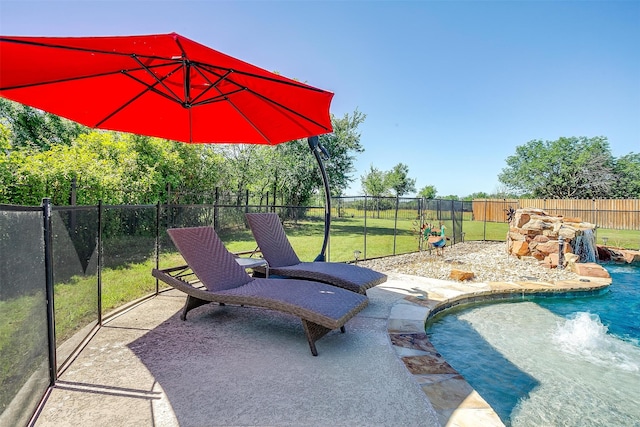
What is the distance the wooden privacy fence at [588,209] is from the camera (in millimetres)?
18892

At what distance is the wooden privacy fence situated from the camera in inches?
744

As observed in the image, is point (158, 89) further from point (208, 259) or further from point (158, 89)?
point (208, 259)

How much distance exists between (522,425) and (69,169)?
750 centimetres

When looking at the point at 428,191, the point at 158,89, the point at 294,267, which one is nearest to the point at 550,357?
the point at 294,267

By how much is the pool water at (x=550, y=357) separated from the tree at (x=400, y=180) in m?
39.8

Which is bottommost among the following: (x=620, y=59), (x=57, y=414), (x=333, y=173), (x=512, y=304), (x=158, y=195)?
(x=512, y=304)

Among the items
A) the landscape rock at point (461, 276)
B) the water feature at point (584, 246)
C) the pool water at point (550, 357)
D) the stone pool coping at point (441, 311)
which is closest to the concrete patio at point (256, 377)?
the stone pool coping at point (441, 311)

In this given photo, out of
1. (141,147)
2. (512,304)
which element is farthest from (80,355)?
(141,147)

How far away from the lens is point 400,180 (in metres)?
45.2

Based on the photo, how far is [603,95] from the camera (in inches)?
845

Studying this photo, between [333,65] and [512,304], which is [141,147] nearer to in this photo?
[333,65]

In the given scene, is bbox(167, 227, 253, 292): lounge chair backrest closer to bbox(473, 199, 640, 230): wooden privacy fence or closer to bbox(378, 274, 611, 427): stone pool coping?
bbox(378, 274, 611, 427): stone pool coping

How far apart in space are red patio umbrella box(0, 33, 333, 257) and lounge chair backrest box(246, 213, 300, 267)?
1.13m

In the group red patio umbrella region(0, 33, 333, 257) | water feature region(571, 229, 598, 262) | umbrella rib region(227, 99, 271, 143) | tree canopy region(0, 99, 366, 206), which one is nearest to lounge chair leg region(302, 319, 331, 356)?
red patio umbrella region(0, 33, 333, 257)
